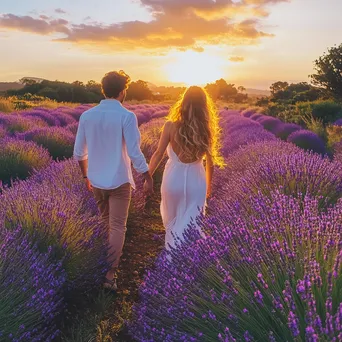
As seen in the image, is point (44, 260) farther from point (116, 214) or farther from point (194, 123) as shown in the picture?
point (194, 123)

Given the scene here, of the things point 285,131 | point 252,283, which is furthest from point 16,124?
point 252,283

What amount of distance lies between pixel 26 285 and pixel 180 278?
0.87 m

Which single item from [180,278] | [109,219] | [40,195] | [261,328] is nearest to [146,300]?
[180,278]

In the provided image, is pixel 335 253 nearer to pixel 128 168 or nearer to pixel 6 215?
pixel 128 168

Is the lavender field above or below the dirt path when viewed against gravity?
above

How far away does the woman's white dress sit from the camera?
13.8ft

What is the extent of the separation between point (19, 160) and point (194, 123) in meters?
3.88

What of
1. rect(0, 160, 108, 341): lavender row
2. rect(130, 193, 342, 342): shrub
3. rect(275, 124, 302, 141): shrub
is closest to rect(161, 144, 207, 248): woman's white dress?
rect(0, 160, 108, 341): lavender row

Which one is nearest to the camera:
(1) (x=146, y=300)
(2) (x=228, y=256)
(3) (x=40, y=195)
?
(2) (x=228, y=256)

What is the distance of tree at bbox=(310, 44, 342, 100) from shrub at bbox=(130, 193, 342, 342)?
30.6 metres

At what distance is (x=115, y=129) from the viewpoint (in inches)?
147

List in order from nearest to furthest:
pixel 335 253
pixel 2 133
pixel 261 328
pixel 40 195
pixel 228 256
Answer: pixel 261 328, pixel 335 253, pixel 228 256, pixel 40 195, pixel 2 133

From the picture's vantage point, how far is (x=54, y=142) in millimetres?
9164

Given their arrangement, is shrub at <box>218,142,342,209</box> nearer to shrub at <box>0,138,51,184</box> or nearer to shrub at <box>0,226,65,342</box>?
shrub at <box>0,226,65,342</box>
